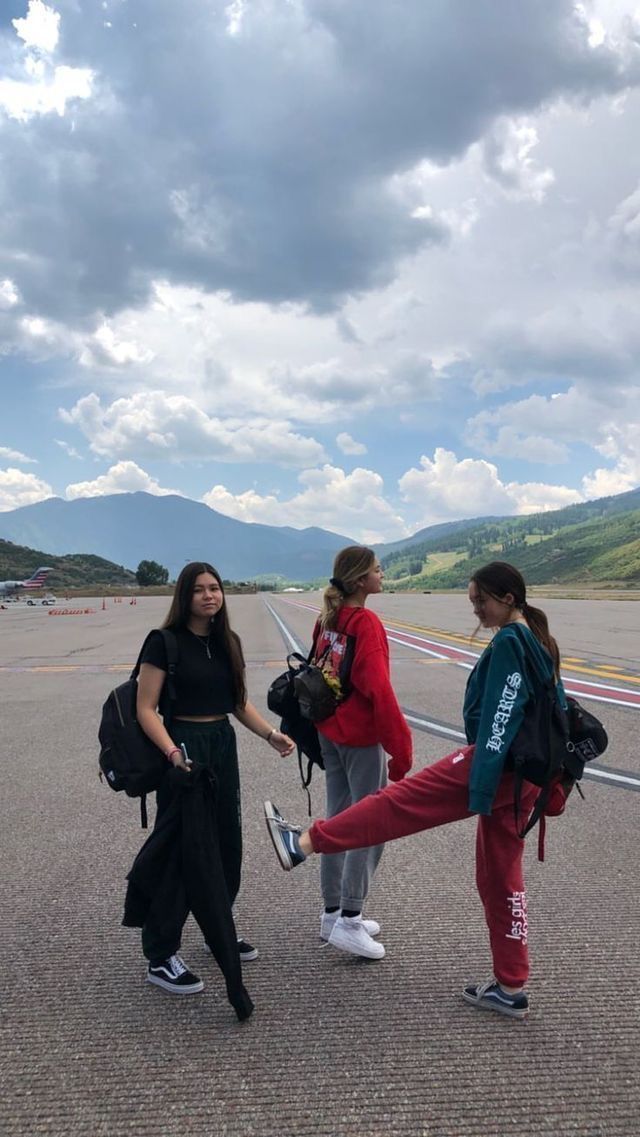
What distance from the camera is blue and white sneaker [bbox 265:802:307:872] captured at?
2.80 meters

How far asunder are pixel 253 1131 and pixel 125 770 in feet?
4.39

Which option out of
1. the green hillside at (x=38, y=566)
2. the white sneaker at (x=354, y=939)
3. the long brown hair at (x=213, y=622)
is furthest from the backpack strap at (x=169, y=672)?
the green hillside at (x=38, y=566)

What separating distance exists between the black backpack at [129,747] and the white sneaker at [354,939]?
3.63 ft

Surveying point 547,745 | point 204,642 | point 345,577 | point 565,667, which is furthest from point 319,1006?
point 565,667

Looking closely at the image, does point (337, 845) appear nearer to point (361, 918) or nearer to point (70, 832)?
point (361, 918)

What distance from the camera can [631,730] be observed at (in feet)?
24.3

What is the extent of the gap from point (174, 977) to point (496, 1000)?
135 cm

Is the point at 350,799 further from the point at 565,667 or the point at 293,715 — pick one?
the point at 565,667

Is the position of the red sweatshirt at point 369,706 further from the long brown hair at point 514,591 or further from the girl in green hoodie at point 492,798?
the long brown hair at point 514,591

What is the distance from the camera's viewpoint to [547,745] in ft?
8.44

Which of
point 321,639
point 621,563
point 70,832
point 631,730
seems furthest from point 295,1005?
point 621,563

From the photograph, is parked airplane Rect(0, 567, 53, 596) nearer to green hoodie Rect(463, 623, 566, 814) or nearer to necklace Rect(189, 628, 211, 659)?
necklace Rect(189, 628, 211, 659)

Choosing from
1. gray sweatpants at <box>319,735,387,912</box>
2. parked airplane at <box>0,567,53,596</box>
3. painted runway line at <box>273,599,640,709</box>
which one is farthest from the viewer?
parked airplane at <box>0,567,53,596</box>

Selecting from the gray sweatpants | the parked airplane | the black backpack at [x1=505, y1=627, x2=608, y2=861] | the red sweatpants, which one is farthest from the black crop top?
the parked airplane
